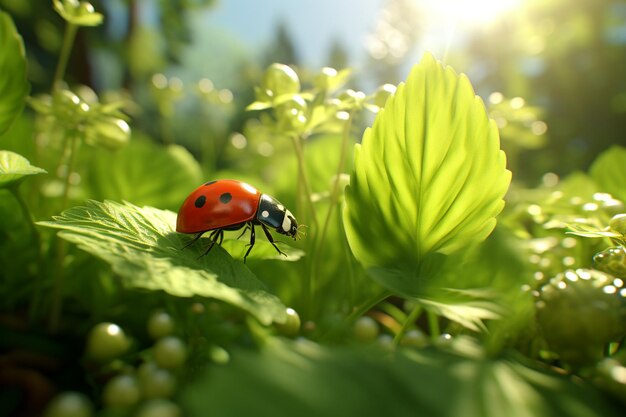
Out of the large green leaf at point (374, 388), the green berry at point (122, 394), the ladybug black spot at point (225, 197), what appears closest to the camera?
the large green leaf at point (374, 388)

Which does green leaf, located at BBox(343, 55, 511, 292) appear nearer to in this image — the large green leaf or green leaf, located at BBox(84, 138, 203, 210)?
the large green leaf

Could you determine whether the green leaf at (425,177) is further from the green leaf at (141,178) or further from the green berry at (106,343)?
the green leaf at (141,178)

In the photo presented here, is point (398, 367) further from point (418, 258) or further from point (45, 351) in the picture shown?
point (45, 351)

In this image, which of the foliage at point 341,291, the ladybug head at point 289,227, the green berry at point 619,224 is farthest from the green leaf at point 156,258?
the green berry at point 619,224

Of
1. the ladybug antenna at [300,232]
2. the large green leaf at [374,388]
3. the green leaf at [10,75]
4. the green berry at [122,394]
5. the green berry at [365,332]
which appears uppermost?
the green leaf at [10,75]

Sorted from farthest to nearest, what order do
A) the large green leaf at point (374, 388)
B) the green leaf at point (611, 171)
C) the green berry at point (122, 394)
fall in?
the green leaf at point (611, 171) → the green berry at point (122, 394) → the large green leaf at point (374, 388)

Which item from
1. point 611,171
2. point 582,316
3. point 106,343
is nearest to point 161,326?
point 106,343
